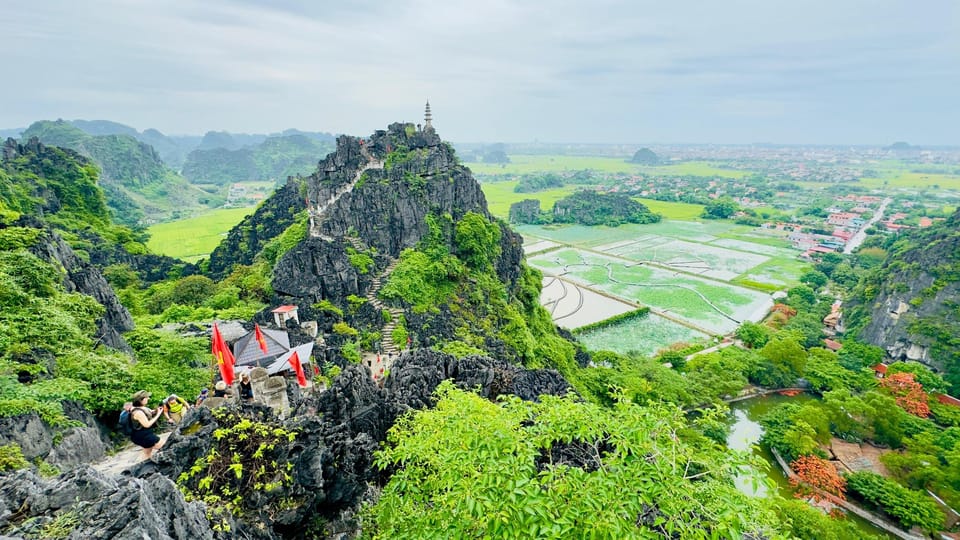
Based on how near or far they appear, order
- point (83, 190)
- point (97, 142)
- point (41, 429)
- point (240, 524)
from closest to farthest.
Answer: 1. point (240, 524)
2. point (41, 429)
3. point (83, 190)
4. point (97, 142)

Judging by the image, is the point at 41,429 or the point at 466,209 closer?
the point at 41,429

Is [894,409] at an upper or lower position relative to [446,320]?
lower

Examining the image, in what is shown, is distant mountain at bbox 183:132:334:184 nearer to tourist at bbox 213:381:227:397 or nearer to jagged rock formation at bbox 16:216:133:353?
jagged rock formation at bbox 16:216:133:353

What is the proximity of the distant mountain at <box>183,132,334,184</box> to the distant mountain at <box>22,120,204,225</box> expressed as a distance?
3458cm

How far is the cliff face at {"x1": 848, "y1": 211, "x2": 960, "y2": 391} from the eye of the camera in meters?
31.2

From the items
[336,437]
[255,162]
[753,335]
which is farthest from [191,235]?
[255,162]

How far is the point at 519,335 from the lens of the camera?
86.8ft

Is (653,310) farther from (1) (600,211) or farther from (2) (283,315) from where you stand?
(1) (600,211)

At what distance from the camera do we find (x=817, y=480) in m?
19.1

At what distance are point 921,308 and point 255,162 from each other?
182 meters

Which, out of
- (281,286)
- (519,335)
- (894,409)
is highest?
(281,286)

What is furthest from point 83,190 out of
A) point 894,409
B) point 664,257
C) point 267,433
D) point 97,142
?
point 97,142

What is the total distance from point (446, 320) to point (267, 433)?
55.2ft

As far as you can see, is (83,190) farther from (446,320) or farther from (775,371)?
(775,371)
